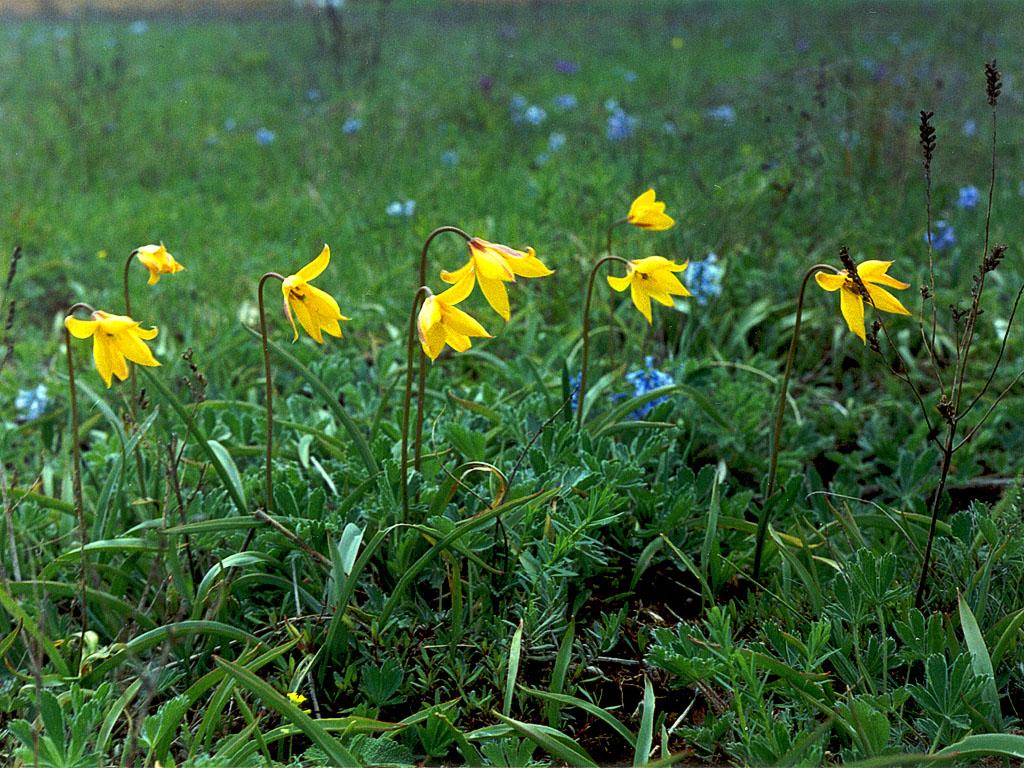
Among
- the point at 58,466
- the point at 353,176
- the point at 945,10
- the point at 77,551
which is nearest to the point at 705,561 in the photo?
the point at 77,551

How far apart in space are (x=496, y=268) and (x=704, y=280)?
1654 mm

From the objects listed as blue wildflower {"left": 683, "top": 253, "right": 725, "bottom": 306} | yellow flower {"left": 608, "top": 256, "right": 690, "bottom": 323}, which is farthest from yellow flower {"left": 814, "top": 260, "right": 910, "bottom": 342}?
blue wildflower {"left": 683, "top": 253, "right": 725, "bottom": 306}

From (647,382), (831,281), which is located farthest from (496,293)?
(647,382)

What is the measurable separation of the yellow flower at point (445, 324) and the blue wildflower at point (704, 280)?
5.03ft

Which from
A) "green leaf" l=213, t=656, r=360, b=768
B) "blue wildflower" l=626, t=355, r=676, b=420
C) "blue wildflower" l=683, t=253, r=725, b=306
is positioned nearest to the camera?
"green leaf" l=213, t=656, r=360, b=768

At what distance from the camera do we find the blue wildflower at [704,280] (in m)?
2.68

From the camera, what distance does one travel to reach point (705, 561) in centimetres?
155

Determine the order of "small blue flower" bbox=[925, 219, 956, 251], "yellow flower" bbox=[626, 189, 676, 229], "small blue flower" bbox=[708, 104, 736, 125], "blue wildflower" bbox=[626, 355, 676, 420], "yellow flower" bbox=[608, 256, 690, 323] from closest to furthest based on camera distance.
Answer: "yellow flower" bbox=[608, 256, 690, 323]
"yellow flower" bbox=[626, 189, 676, 229]
"blue wildflower" bbox=[626, 355, 676, 420]
"small blue flower" bbox=[925, 219, 956, 251]
"small blue flower" bbox=[708, 104, 736, 125]

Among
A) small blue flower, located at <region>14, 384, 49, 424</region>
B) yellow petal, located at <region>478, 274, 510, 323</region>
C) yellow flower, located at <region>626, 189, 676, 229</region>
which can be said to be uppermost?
yellow flower, located at <region>626, 189, 676, 229</region>

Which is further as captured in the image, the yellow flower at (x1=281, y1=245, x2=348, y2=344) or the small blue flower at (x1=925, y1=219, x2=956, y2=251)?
the small blue flower at (x1=925, y1=219, x2=956, y2=251)

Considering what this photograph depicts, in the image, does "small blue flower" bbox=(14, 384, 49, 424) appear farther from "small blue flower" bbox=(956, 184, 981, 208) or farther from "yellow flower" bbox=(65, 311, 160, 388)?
"small blue flower" bbox=(956, 184, 981, 208)

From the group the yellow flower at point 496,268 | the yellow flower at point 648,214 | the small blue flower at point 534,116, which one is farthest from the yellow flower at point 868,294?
the small blue flower at point 534,116

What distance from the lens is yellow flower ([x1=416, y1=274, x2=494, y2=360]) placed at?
1214 millimetres

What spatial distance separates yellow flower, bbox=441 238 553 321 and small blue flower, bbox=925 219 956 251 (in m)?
2.45
